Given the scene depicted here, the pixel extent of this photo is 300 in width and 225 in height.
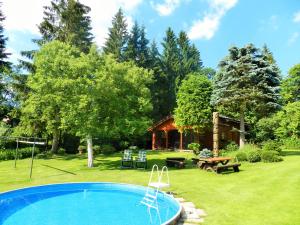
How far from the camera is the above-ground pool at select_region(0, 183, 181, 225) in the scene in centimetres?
1046

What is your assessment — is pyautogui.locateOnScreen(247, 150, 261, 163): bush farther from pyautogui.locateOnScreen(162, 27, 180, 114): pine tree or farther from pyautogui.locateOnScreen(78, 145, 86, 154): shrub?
pyautogui.locateOnScreen(162, 27, 180, 114): pine tree

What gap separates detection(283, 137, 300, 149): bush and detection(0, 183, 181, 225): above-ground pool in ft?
81.5

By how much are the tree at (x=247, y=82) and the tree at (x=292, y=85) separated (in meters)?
15.4

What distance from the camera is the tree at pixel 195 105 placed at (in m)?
29.8

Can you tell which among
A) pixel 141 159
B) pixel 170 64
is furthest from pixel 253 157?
pixel 170 64

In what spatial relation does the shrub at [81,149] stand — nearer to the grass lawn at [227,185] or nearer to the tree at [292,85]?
the grass lawn at [227,185]

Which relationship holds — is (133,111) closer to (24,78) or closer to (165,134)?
(24,78)

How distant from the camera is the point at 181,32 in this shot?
186 feet

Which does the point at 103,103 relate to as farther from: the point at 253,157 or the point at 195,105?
the point at 195,105

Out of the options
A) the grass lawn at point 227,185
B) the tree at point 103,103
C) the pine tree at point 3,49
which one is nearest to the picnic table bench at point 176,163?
the grass lawn at point 227,185

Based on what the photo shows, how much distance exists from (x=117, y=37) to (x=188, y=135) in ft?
68.8

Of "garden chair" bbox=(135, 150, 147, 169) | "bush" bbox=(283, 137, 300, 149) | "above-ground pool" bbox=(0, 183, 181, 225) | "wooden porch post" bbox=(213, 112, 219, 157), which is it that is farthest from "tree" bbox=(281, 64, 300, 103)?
"above-ground pool" bbox=(0, 183, 181, 225)

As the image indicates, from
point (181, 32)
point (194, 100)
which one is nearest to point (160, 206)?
point (194, 100)

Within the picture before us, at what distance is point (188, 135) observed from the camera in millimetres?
36875
